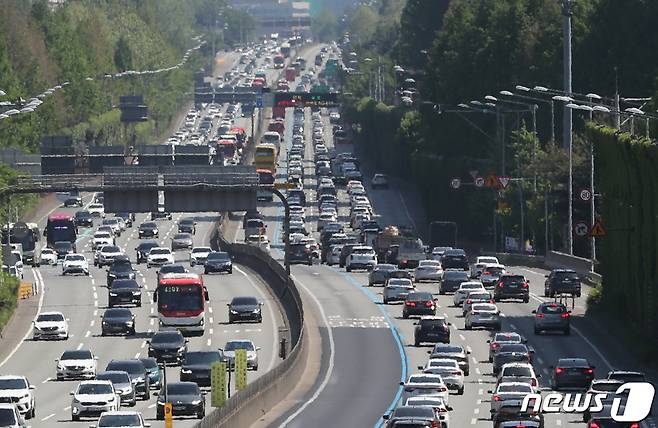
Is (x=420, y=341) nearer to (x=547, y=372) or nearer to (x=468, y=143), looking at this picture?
(x=547, y=372)

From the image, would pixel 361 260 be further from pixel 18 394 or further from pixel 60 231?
pixel 18 394

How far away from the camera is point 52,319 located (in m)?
105

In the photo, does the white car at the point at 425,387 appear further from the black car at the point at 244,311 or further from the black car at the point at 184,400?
the black car at the point at 244,311

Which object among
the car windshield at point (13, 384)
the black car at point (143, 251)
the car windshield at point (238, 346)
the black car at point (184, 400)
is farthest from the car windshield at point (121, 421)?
the black car at point (143, 251)

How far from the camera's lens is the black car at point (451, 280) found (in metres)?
121

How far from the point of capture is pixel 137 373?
81.0 meters

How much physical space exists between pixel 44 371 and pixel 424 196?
109m

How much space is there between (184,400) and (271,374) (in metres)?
5.73

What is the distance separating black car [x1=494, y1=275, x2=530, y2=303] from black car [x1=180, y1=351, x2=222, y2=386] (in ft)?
111

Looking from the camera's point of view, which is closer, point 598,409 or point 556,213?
point 598,409

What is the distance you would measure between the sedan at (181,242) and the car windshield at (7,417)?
102193 millimetres

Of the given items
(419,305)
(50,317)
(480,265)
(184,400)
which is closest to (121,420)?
(184,400)

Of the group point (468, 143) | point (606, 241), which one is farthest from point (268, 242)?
point (606, 241)

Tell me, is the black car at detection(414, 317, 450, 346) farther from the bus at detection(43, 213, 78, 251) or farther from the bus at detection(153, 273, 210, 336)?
the bus at detection(43, 213, 78, 251)
